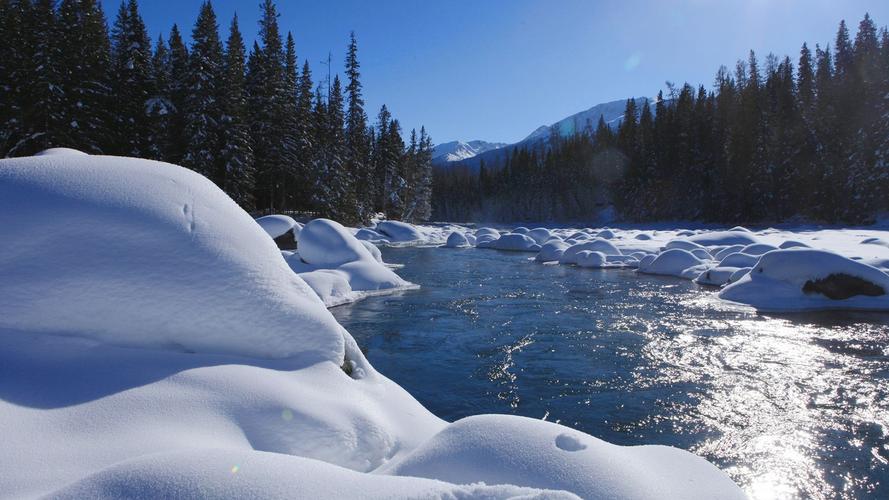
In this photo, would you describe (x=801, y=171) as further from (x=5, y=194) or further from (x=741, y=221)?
(x=5, y=194)

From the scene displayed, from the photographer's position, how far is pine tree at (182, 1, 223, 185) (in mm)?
26094

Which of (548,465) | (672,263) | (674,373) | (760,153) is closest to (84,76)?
(672,263)

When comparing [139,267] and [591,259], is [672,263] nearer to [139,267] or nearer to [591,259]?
[591,259]

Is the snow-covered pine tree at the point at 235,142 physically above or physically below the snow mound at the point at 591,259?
above

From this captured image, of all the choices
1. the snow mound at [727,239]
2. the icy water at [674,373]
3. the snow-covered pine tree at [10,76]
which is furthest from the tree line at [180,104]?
the snow mound at [727,239]

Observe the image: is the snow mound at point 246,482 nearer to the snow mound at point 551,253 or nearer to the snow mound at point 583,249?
the snow mound at point 583,249

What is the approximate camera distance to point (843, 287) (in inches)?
435

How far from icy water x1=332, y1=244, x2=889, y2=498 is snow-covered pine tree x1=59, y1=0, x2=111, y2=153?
21241 mm

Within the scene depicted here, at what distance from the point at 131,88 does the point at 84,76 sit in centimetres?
248

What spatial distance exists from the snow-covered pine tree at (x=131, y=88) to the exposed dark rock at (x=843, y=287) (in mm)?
30076

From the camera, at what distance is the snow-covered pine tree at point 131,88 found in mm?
26281

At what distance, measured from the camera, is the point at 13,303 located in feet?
9.81

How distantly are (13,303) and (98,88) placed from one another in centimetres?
2894

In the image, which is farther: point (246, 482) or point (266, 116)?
point (266, 116)
